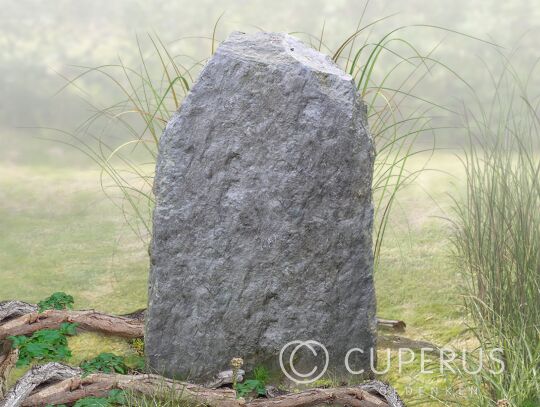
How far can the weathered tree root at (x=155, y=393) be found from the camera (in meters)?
3.36

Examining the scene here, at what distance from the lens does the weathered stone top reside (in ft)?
11.1

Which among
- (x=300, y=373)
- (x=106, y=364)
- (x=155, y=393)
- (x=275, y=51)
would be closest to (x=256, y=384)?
(x=300, y=373)

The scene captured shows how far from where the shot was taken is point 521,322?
3441 mm

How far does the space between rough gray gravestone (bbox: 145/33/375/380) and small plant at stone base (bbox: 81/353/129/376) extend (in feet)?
0.58

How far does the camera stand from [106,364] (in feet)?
11.9

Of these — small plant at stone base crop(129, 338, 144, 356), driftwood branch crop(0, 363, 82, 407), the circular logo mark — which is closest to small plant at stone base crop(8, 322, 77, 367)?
driftwood branch crop(0, 363, 82, 407)

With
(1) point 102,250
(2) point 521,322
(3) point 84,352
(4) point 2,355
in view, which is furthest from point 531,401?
(1) point 102,250

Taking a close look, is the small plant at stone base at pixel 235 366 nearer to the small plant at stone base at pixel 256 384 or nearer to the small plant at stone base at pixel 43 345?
the small plant at stone base at pixel 256 384

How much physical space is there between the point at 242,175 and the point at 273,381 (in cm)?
84

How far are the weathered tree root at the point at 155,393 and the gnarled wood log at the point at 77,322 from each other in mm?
448

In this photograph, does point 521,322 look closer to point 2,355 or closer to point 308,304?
point 308,304

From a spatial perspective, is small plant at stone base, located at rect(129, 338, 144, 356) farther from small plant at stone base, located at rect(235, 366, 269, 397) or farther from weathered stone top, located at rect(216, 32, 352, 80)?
weathered stone top, located at rect(216, 32, 352, 80)

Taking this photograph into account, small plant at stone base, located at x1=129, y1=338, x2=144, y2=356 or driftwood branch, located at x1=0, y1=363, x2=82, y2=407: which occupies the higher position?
small plant at stone base, located at x1=129, y1=338, x2=144, y2=356

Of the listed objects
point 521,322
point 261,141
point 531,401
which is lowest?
point 531,401
